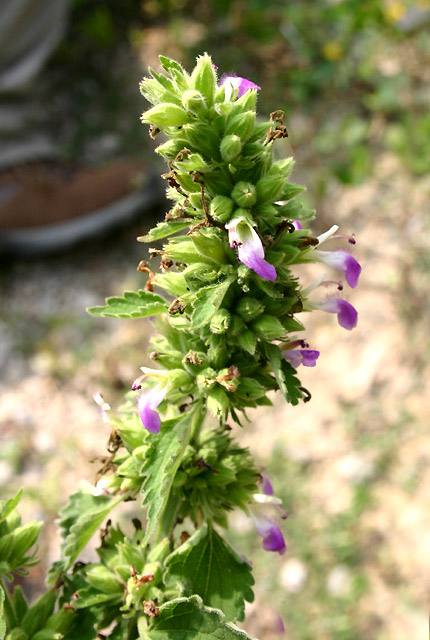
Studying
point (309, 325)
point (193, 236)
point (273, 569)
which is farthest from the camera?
point (309, 325)

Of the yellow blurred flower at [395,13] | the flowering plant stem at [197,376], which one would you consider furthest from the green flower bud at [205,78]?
the yellow blurred flower at [395,13]

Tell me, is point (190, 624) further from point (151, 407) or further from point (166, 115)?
point (166, 115)

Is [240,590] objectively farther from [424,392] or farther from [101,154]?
[101,154]

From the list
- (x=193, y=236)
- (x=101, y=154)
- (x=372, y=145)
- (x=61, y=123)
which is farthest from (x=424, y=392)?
(x=61, y=123)

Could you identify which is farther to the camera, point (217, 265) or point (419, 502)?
point (419, 502)

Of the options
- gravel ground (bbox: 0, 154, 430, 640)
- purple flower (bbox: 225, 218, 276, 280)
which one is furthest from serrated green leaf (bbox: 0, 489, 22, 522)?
gravel ground (bbox: 0, 154, 430, 640)

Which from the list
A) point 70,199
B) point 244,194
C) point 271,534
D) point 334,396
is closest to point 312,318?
point 334,396
